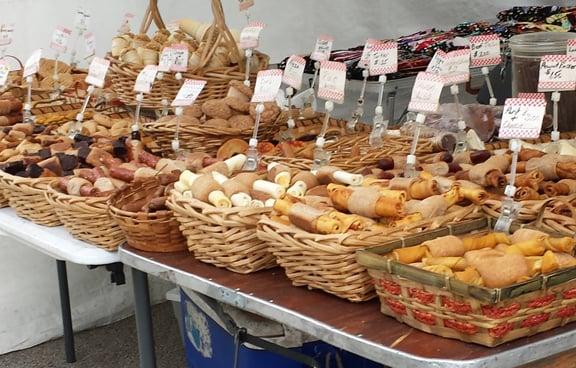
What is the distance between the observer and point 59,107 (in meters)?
3.55

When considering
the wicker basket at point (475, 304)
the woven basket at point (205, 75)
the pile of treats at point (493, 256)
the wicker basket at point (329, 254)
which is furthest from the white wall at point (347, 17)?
the wicker basket at point (475, 304)

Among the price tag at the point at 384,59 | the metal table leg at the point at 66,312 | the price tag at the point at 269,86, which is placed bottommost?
the metal table leg at the point at 66,312

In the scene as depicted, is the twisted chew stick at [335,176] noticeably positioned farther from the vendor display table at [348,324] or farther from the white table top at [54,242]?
the white table top at [54,242]

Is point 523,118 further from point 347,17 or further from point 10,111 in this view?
point 347,17

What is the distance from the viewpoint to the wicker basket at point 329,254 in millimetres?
1648

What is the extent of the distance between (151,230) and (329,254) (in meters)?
0.57

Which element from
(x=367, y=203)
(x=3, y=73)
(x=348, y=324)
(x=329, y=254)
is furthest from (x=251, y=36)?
(x=348, y=324)

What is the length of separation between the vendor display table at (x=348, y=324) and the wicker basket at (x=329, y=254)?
3 cm

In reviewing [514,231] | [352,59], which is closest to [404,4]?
[352,59]

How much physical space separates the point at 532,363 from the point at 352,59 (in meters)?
2.42

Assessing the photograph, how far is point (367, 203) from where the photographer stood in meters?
1.81

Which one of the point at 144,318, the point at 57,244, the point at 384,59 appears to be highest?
the point at 384,59

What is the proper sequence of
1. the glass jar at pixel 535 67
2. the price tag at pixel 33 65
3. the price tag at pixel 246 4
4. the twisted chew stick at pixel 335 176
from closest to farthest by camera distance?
the twisted chew stick at pixel 335 176 → the glass jar at pixel 535 67 → the price tag at pixel 246 4 → the price tag at pixel 33 65

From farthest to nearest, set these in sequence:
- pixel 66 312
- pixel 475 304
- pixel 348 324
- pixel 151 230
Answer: pixel 66 312 → pixel 151 230 → pixel 348 324 → pixel 475 304
